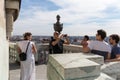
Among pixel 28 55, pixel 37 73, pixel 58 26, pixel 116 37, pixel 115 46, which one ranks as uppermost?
pixel 58 26

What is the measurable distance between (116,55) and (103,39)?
42 centimetres

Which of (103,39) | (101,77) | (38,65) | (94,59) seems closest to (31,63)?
(103,39)

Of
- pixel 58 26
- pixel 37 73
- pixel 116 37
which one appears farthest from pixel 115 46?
pixel 58 26

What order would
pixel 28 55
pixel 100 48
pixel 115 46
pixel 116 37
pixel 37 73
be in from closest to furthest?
Answer: pixel 100 48 → pixel 115 46 → pixel 116 37 → pixel 28 55 → pixel 37 73

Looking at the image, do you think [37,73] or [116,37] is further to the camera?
[37,73]

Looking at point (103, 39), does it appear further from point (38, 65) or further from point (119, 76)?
point (38, 65)

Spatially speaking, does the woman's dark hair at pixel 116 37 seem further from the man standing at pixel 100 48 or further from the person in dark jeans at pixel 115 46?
the man standing at pixel 100 48

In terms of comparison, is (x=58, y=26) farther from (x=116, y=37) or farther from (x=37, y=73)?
(x=116, y=37)

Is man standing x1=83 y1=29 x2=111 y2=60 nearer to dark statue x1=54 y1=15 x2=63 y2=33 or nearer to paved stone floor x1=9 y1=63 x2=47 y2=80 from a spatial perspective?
paved stone floor x1=9 y1=63 x2=47 y2=80

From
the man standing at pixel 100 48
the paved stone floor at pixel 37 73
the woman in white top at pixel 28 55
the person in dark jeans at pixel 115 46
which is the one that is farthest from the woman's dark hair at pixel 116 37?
the paved stone floor at pixel 37 73

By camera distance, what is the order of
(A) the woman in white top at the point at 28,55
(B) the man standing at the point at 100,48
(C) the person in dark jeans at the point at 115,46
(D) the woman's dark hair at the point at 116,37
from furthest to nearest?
1. (A) the woman in white top at the point at 28,55
2. (D) the woman's dark hair at the point at 116,37
3. (C) the person in dark jeans at the point at 115,46
4. (B) the man standing at the point at 100,48

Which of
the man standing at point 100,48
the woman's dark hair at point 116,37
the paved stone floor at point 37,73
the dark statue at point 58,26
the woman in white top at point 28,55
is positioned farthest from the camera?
the dark statue at point 58,26

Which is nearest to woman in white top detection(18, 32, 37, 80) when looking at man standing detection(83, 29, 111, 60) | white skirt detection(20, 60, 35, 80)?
white skirt detection(20, 60, 35, 80)

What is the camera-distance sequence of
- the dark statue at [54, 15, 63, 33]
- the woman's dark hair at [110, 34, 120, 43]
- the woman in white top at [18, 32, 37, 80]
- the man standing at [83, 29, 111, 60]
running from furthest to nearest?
1. the dark statue at [54, 15, 63, 33]
2. the woman in white top at [18, 32, 37, 80]
3. the woman's dark hair at [110, 34, 120, 43]
4. the man standing at [83, 29, 111, 60]
